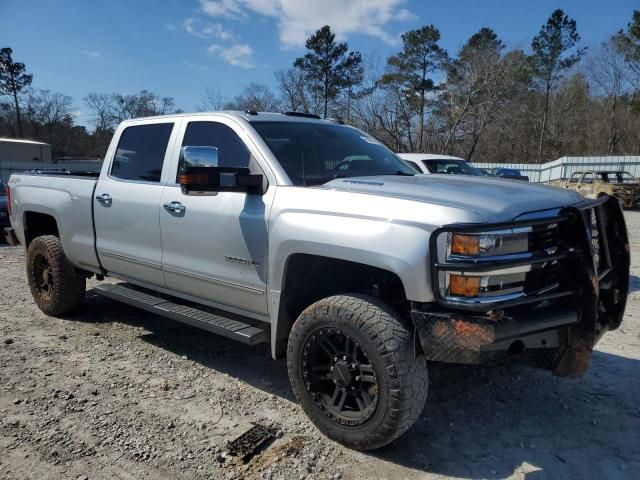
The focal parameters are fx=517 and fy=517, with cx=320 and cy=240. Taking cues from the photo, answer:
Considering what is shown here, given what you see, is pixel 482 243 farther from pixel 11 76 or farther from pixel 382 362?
pixel 11 76

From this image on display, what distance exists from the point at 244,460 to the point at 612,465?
2052 millimetres

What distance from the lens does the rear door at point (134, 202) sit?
417 centimetres

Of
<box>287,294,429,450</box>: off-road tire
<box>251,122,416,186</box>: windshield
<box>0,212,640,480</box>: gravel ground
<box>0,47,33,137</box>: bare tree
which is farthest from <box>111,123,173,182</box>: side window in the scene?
<box>0,47,33,137</box>: bare tree

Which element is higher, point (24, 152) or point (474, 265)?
point (24, 152)

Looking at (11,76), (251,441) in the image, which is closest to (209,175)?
(251,441)

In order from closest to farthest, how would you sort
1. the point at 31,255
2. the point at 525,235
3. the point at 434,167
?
the point at 525,235 < the point at 31,255 < the point at 434,167

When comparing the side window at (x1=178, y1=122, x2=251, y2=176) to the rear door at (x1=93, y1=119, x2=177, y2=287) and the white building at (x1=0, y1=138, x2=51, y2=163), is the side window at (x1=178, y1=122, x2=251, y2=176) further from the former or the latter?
the white building at (x1=0, y1=138, x2=51, y2=163)

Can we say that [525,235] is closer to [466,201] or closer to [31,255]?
[466,201]

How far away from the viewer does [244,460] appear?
→ 2930mm

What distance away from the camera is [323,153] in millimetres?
3816

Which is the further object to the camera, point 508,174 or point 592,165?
point 592,165

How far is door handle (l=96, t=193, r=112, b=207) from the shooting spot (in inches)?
179

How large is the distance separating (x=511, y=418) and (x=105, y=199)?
12.2ft

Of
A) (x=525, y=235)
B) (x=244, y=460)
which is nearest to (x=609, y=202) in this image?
(x=525, y=235)
